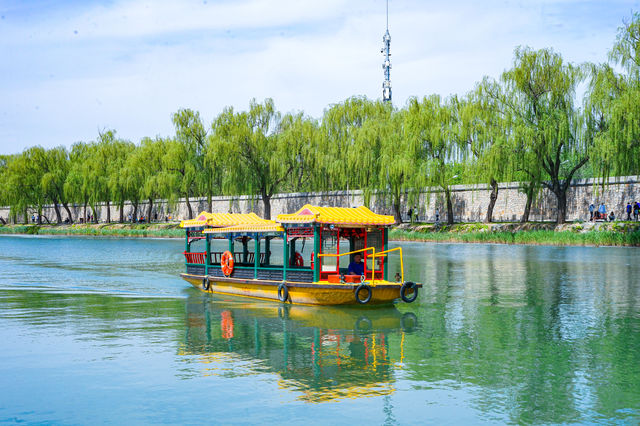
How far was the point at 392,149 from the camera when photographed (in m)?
44.7

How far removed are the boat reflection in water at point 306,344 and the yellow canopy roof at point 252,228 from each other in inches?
78.1

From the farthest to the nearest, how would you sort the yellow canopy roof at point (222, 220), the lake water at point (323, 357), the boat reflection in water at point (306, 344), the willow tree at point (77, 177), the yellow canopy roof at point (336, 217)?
the willow tree at point (77, 177) → the yellow canopy roof at point (222, 220) → the yellow canopy roof at point (336, 217) → the boat reflection in water at point (306, 344) → the lake water at point (323, 357)

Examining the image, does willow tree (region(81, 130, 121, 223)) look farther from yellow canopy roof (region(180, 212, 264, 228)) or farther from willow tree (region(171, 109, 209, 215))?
yellow canopy roof (region(180, 212, 264, 228))

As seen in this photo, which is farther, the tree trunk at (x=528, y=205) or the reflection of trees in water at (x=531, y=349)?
the tree trunk at (x=528, y=205)

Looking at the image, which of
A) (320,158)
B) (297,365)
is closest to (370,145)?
(320,158)

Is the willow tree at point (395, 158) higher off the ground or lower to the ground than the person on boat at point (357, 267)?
higher

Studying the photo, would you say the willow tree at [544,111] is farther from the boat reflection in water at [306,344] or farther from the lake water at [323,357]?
the boat reflection in water at [306,344]

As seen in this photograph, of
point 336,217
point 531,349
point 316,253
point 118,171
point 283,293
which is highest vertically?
point 118,171

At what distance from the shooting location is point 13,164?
211 ft

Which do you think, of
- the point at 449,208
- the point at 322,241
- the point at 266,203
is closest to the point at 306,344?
the point at 322,241

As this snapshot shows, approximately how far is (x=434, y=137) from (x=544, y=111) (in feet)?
23.5

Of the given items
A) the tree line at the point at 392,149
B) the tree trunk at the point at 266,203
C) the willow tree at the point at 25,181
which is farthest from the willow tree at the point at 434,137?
the willow tree at the point at 25,181

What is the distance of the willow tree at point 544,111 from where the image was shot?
1447 inches

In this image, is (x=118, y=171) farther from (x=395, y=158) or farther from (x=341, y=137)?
→ (x=395, y=158)
